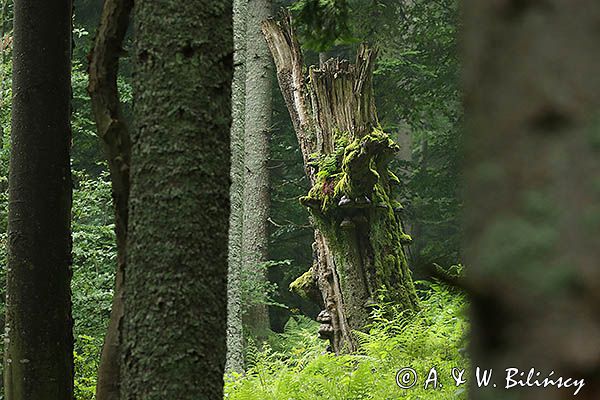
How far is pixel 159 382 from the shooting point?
3650 mm

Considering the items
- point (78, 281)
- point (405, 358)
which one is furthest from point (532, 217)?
point (78, 281)

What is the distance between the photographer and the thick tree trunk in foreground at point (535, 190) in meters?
0.69

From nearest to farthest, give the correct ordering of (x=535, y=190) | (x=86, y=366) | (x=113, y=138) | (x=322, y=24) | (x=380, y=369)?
(x=535, y=190), (x=113, y=138), (x=322, y=24), (x=380, y=369), (x=86, y=366)

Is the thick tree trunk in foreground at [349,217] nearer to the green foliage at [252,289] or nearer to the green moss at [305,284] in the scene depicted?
the green moss at [305,284]

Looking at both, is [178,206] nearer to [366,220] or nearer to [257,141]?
[366,220]

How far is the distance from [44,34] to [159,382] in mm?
2821

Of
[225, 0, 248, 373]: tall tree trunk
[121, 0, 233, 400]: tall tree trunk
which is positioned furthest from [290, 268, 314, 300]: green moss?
[121, 0, 233, 400]: tall tree trunk

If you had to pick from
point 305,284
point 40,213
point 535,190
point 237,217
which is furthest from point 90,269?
point 535,190

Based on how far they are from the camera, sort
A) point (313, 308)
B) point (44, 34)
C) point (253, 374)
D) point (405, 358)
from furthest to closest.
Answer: point (313, 308) < point (253, 374) < point (405, 358) < point (44, 34)

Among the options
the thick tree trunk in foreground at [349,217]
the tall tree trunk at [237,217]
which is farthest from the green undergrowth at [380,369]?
the tall tree trunk at [237,217]

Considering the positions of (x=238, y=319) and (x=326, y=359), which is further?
(x=238, y=319)

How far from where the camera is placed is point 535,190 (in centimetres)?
71

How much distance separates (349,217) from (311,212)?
1.76 feet

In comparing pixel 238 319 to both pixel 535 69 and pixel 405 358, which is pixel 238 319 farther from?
pixel 535 69
